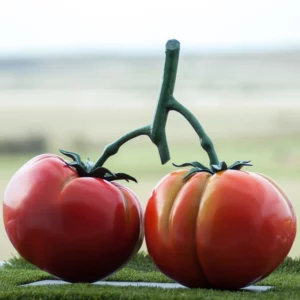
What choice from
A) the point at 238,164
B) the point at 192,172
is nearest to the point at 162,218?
the point at 192,172

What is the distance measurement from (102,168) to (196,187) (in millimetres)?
295

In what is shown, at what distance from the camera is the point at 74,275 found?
99.4 inches

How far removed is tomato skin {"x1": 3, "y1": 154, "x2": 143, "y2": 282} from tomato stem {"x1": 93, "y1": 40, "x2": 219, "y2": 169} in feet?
0.39

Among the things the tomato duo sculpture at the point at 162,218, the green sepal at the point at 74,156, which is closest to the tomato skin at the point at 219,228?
the tomato duo sculpture at the point at 162,218

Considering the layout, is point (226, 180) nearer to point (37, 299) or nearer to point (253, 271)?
point (253, 271)

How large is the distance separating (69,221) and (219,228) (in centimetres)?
41

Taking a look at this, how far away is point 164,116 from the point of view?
2.58 metres

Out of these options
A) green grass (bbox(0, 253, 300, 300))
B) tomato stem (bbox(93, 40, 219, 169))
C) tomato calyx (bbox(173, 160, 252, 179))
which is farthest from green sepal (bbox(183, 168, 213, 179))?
green grass (bbox(0, 253, 300, 300))

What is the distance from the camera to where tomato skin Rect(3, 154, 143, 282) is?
2.45m

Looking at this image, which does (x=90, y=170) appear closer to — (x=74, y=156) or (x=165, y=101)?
(x=74, y=156)

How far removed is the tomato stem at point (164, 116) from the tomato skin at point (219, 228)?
0.16m

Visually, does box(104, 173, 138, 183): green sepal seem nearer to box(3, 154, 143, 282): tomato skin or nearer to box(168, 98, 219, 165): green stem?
box(3, 154, 143, 282): tomato skin

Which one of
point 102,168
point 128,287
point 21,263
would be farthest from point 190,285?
point 21,263

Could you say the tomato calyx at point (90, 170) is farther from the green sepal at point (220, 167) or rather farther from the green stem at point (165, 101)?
the green sepal at point (220, 167)
